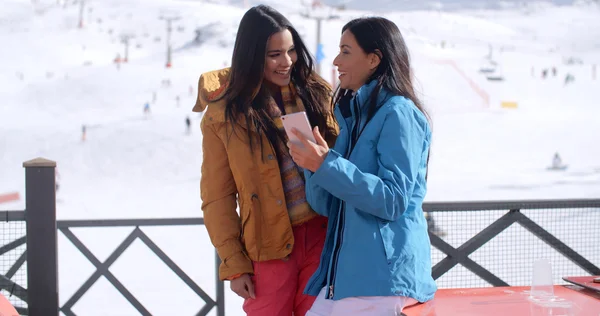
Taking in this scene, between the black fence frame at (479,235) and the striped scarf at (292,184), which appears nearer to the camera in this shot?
the striped scarf at (292,184)

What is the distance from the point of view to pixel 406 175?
166 cm

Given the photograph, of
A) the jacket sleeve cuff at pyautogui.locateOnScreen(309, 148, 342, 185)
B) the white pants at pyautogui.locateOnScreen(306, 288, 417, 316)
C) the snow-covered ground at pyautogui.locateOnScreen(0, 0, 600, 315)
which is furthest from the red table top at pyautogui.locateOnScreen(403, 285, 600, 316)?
the snow-covered ground at pyautogui.locateOnScreen(0, 0, 600, 315)

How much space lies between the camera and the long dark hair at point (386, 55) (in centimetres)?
176

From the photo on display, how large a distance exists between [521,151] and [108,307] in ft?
58.2

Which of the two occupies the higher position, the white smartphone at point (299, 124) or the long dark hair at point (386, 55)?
the long dark hair at point (386, 55)

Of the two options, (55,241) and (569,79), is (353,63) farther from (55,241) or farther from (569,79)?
(569,79)

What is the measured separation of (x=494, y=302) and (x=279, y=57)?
2.95 ft

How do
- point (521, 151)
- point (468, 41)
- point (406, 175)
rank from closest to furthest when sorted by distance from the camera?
point (406, 175), point (521, 151), point (468, 41)

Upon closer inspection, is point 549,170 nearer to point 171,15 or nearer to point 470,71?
point 470,71

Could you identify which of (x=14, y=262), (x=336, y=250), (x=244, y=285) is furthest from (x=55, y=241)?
(x=336, y=250)

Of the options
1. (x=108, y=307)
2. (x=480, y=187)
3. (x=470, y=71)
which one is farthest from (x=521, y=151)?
(x=108, y=307)

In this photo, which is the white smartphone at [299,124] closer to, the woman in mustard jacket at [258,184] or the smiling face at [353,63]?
the smiling face at [353,63]

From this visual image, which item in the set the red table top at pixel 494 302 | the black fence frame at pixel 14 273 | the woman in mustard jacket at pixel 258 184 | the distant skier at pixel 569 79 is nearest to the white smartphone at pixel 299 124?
the woman in mustard jacket at pixel 258 184

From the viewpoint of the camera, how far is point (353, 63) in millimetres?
1806
